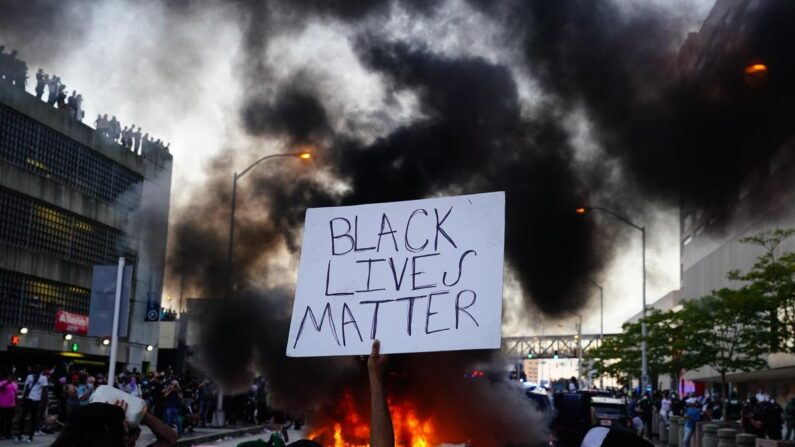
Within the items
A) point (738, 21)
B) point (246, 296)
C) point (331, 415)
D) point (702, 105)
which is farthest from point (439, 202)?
point (738, 21)

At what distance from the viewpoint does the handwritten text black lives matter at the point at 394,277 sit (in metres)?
5.45

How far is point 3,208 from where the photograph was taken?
35938 millimetres

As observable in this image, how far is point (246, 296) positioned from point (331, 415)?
532cm

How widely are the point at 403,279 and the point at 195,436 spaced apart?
19779mm

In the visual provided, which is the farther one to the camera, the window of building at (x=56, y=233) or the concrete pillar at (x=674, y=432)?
the window of building at (x=56, y=233)

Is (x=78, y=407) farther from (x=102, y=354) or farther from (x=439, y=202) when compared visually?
(x=102, y=354)

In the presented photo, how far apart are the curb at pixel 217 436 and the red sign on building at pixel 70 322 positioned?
1234 centimetres

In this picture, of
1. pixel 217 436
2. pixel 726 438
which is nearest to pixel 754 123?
pixel 726 438

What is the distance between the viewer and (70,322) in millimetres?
39438

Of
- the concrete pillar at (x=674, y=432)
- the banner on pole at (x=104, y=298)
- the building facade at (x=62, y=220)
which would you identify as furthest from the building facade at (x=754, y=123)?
the banner on pole at (x=104, y=298)

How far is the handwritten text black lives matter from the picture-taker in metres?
5.45

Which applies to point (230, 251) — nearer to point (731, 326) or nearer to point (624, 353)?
point (731, 326)

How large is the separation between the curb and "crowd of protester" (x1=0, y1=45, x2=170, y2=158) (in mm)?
9058

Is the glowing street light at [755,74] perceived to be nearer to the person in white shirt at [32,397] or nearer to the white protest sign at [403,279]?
the person in white shirt at [32,397]
